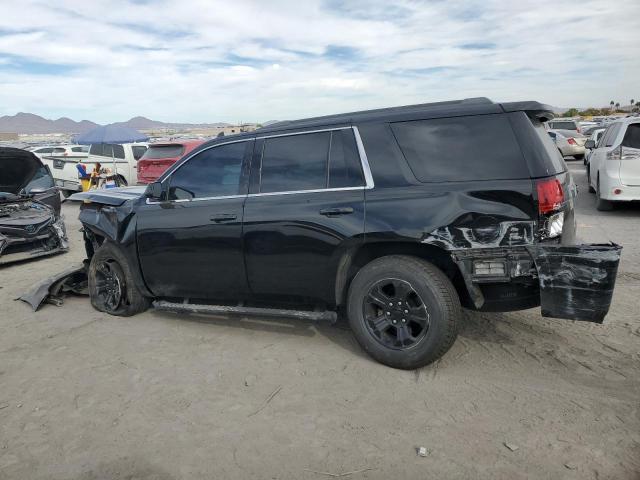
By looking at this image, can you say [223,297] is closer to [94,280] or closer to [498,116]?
[94,280]

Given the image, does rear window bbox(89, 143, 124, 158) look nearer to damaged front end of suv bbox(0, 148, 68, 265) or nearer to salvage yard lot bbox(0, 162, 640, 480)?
damaged front end of suv bbox(0, 148, 68, 265)

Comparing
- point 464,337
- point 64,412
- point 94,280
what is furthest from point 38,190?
point 464,337

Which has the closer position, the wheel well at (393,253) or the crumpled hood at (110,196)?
the wheel well at (393,253)

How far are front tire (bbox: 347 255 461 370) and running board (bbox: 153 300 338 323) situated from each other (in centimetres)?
27

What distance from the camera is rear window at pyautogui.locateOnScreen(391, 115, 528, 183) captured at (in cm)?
337

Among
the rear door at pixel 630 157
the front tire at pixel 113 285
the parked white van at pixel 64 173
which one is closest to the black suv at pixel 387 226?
the front tire at pixel 113 285

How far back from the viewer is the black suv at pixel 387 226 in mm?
3297

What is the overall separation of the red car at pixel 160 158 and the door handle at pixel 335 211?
979cm

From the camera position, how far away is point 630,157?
29.3ft

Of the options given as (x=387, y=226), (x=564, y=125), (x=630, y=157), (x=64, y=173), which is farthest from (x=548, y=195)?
(x=564, y=125)

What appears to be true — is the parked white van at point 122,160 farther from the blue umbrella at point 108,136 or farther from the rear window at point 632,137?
the rear window at point 632,137

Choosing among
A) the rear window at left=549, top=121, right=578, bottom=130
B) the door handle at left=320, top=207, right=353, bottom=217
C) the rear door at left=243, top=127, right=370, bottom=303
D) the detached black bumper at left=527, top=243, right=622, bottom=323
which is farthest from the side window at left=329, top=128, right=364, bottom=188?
the rear window at left=549, top=121, right=578, bottom=130

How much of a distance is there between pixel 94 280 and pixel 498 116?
416cm

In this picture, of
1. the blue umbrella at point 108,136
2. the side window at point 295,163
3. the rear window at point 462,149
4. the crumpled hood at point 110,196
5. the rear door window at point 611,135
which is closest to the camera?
the rear window at point 462,149
